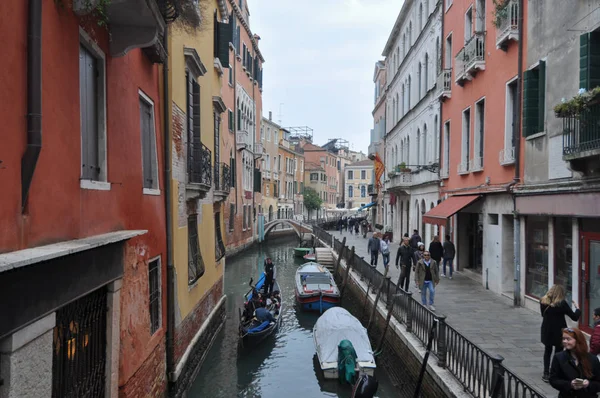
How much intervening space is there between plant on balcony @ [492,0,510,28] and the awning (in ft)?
14.9

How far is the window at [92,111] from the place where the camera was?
16.3 feet

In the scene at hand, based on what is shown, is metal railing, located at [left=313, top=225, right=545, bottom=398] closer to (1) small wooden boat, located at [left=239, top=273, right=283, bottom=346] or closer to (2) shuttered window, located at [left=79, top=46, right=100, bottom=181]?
(1) small wooden boat, located at [left=239, top=273, right=283, bottom=346]

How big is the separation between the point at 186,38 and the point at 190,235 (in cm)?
402

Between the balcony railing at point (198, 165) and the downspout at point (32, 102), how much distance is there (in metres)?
6.20

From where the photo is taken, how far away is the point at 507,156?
11.8m

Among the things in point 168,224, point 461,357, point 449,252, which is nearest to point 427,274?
point 461,357

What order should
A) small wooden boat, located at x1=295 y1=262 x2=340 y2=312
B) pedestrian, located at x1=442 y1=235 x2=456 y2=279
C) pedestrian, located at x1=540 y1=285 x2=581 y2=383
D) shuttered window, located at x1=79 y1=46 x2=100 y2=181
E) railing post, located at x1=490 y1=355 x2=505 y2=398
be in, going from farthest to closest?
small wooden boat, located at x1=295 y1=262 x2=340 y2=312 → pedestrian, located at x1=442 y1=235 x2=456 y2=279 → pedestrian, located at x1=540 y1=285 x2=581 y2=383 → railing post, located at x1=490 y1=355 x2=505 y2=398 → shuttered window, located at x1=79 y1=46 x2=100 y2=181

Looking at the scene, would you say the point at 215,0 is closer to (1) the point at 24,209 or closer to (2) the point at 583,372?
(1) the point at 24,209

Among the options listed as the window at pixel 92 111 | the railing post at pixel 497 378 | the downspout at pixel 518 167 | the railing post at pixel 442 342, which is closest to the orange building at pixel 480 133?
the downspout at pixel 518 167

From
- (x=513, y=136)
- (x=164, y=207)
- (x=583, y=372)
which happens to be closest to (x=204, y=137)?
(x=164, y=207)

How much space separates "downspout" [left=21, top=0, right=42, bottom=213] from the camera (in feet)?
11.7

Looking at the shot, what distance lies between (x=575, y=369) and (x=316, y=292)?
1214 centimetres

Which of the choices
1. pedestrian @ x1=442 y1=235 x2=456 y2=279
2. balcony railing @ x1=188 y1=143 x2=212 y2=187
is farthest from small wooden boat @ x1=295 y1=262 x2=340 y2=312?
balcony railing @ x1=188 y1=143 x2=212 y2=187

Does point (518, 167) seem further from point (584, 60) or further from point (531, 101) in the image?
point (584, 60)
